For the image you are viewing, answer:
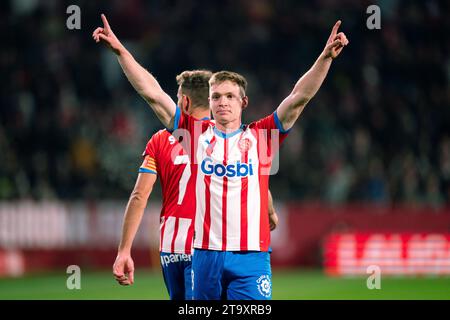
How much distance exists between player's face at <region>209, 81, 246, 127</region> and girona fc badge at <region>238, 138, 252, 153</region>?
5.9 inches

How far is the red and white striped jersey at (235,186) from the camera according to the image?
237 inches

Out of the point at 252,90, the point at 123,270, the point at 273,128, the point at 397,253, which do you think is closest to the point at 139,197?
the point at 123,270

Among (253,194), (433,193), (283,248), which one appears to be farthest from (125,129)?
(253,194)

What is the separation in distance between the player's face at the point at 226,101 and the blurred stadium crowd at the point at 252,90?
12.1 m

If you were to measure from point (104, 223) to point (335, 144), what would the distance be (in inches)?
203

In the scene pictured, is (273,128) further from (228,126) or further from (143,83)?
(143,83)

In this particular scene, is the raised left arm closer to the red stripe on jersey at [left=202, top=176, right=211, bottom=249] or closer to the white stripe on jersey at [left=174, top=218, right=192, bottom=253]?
the red stripe on jersey at [left=202, top=176, right=211, bottom=249]

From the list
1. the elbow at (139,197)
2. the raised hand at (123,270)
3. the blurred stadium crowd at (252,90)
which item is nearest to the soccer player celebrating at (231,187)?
the raised hand at (123,270)

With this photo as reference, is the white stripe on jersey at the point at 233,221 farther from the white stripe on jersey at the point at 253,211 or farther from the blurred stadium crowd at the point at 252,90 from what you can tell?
the blurred stadium crowd at the point at 252,90

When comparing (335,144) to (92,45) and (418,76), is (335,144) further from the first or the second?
(92,45)

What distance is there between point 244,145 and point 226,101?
31cm

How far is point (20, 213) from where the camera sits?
57.3 feet

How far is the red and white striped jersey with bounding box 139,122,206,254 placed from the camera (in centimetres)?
684

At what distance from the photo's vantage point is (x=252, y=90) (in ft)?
69.6
